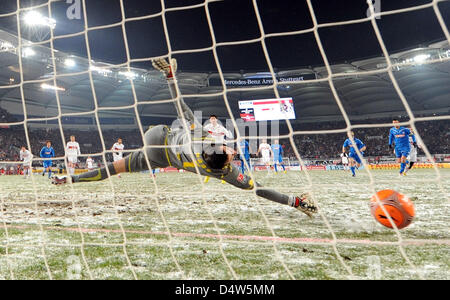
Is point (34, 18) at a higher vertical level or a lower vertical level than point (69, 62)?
higher

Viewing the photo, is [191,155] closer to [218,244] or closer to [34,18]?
[218,244]

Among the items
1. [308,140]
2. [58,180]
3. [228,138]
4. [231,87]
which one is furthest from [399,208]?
[308,140]

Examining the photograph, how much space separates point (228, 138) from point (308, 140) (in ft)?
75.2

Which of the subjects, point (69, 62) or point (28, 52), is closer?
point (28, 52)

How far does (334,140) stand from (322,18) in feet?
40.0

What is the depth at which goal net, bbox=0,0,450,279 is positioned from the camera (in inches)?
75.5

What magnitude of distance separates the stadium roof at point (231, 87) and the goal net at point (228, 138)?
0.47 ft

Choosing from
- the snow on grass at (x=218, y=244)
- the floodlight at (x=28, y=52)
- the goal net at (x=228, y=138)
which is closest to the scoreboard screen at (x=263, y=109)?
the goal net at (x=228, y=138)

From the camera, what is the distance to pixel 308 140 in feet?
91.9

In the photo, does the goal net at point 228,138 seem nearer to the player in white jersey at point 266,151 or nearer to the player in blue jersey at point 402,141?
the player in white jersey at point 266,151

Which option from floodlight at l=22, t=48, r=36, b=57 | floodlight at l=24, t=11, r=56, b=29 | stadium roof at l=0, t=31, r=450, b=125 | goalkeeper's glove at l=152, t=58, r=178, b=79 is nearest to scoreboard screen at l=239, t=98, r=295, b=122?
stadium roof at l=0, t=31, r=450, b=125

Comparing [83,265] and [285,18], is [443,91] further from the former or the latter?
[83,265]

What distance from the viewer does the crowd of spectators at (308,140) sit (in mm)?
22359
